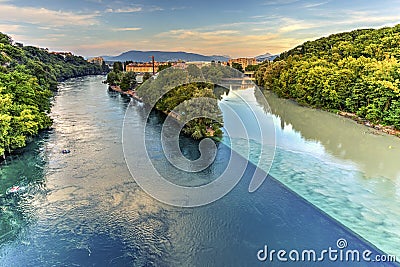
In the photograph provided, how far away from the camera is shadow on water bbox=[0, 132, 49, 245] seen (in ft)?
27.8

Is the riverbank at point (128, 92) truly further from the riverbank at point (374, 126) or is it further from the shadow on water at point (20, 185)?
the riverbank at point (374, 126)

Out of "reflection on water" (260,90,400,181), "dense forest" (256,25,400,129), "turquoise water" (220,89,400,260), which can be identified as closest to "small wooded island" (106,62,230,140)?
"turquoise water" (220,89,400,260)

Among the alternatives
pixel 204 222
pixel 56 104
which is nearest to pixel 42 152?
pixel 204 222

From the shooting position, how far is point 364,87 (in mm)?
18938

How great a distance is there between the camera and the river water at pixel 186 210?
24.5ft

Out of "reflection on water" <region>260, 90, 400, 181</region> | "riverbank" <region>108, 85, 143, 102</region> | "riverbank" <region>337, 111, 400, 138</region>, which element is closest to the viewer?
"reflection on water" <region>260, 90, 400, 181</region>

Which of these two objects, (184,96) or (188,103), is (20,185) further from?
(184,96)

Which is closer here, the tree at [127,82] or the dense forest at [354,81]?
the dense forest at [354,81]
